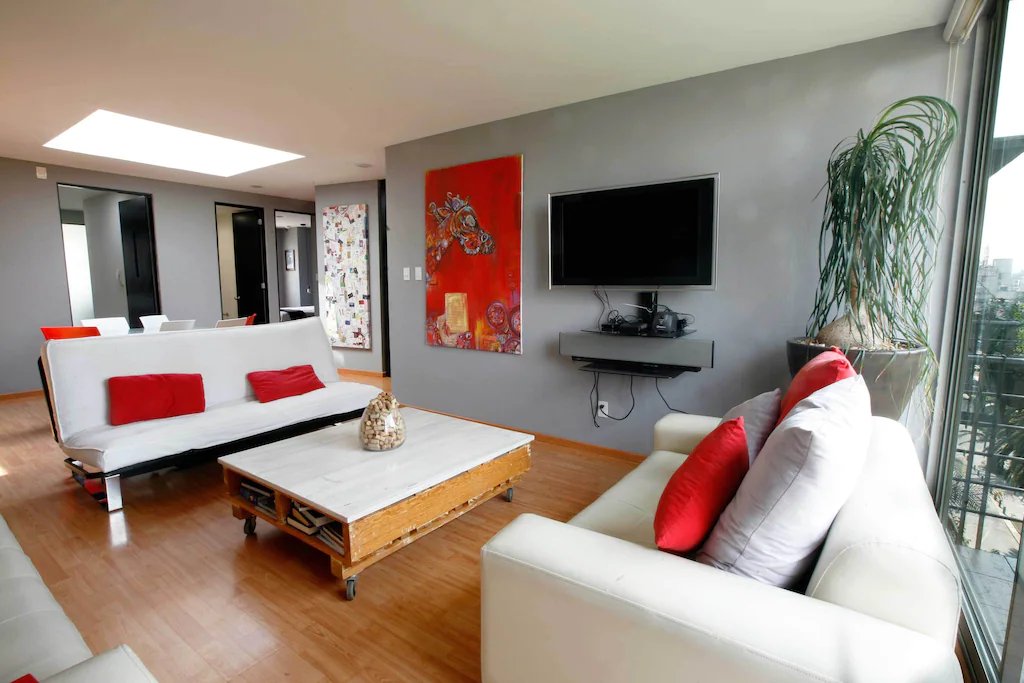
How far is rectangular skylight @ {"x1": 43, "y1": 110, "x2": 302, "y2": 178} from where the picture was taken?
169 inches

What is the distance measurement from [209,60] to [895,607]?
144 inches

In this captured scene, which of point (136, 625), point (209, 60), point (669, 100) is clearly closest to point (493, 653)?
point (136, 625)

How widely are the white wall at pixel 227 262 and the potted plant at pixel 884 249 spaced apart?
827 cm

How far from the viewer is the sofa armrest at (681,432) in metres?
2.16

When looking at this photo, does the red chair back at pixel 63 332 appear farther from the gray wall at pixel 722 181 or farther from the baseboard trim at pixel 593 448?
the baseboard trim at pixel 593 448

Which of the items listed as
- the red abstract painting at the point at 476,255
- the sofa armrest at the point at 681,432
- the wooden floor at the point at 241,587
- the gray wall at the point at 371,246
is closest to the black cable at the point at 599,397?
the wooden floor at the point at 241,587

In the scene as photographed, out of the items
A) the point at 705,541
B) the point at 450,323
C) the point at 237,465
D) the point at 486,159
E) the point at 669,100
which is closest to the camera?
the point at 705,541

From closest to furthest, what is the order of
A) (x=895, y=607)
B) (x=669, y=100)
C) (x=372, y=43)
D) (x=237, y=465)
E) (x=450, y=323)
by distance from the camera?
(x=895, y=607)
(x=237, y=465)
(x=372, y=43)
(x=669, y=100)
(x=450, y=323)

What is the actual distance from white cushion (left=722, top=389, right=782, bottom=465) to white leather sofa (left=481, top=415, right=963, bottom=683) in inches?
11.1

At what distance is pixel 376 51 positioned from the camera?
8.56 ft

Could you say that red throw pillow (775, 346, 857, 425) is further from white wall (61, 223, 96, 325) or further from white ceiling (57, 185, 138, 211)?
white wall (61, 223, 96, 325)

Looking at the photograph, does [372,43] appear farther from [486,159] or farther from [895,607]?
[895,607]

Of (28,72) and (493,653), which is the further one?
(28,72)

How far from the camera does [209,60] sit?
271 cm
